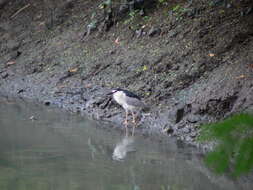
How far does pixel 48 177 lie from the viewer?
28.9 ft

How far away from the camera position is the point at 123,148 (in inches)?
438

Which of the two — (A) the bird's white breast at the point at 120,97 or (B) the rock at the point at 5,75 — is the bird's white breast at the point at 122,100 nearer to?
(A) the bird's white breast at the point at 120,97

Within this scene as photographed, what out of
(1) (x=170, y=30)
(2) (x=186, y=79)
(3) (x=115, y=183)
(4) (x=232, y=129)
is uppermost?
(1) (x=170, y=30)

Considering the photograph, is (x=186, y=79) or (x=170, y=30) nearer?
(x=186, y=79)

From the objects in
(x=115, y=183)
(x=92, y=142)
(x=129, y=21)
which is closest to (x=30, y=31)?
(x=129, y=21)

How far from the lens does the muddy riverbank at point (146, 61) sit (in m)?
12.3

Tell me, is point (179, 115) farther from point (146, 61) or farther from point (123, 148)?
point (146, 61)

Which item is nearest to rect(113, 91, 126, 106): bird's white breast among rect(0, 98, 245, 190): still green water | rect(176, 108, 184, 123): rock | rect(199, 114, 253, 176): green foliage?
rect(0, 98, 245, 190): still green water

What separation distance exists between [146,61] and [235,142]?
11.6 metres

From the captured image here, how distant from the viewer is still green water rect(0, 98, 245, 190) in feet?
28.5

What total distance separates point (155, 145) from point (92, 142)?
1282 millimetres

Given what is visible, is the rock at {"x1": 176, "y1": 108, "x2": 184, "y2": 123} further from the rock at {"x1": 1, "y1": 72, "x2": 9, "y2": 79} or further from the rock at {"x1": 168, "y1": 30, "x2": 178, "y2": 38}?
the rock at {"x1": 1, "y1": 72, "x2": 9, "y2": 79}

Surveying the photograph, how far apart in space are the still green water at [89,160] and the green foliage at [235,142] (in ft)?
15.9

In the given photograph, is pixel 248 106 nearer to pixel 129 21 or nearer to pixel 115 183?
pixel 115 183
